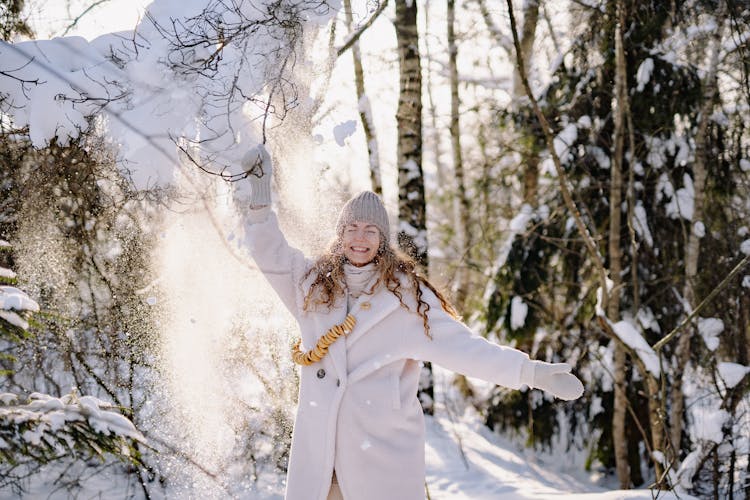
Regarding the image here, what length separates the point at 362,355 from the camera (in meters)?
2.43

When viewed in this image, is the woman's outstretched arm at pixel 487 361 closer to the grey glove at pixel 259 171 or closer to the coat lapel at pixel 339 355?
the coat lapel at pixel 339 355

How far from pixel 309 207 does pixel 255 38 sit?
1096 mm

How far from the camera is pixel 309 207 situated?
344cm

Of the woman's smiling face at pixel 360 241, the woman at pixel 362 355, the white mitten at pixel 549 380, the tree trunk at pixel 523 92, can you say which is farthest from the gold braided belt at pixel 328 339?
the tree trunk at pixel 523 92

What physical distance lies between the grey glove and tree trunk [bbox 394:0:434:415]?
3263 millimetres

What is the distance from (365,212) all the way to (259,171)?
1.42ft

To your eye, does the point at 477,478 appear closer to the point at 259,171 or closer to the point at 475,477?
the point at 475,477

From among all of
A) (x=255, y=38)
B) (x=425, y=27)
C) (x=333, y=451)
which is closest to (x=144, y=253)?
(x=255, y=38)

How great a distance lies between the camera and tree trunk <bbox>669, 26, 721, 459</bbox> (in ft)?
14.9

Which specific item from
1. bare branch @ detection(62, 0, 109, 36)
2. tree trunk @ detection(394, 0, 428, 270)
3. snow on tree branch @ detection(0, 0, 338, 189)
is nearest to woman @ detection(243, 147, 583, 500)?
snow on tree branch @ detection(0, 0, 338, 189)

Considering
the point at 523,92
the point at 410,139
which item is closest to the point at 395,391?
the point at 410,139

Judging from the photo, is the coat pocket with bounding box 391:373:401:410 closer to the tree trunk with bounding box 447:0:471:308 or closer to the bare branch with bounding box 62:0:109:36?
the bare branch with bounding box 62:0:109:36

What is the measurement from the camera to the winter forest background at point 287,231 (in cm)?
243

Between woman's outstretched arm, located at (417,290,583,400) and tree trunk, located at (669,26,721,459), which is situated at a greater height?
tree trunk, located at (669,26,721,459)
